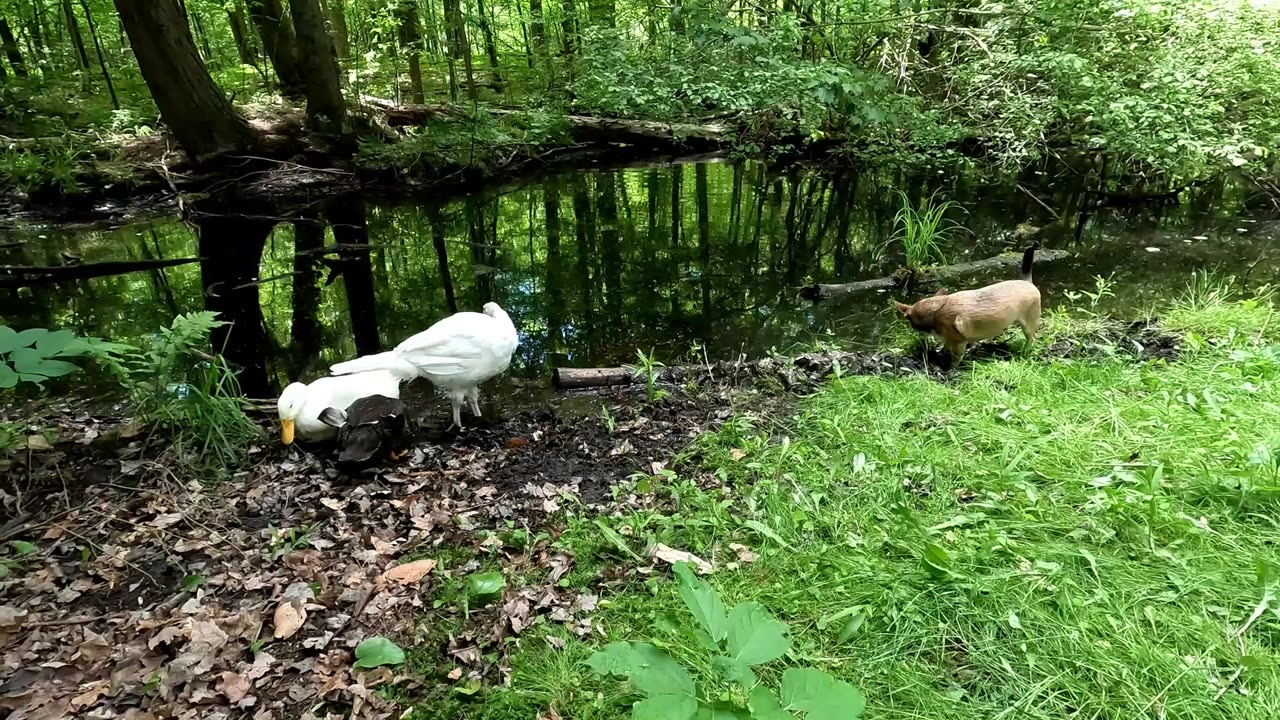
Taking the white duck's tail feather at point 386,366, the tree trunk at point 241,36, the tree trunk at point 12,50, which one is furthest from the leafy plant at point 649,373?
the tree trunk at point 12,50

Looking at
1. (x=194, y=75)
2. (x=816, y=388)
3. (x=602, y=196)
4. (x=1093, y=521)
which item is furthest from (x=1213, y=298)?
(x=194, y=75)

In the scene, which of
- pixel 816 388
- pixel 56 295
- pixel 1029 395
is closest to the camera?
pixel 1029 395

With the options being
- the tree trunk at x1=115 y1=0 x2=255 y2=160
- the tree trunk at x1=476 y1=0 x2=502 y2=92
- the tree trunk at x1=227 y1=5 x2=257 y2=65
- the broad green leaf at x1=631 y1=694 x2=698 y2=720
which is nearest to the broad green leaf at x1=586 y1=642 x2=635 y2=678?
the broad green leaf at x1=631 y1=694 x2=698 y2=720

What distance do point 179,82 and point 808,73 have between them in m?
8.79

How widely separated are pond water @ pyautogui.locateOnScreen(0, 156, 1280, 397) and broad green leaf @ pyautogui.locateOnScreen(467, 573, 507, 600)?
8.92 ft

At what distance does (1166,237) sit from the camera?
7.92 m

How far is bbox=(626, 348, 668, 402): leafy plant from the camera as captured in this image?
4.38 meters

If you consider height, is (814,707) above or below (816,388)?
above

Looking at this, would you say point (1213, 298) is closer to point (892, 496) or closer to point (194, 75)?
point (892, 496)

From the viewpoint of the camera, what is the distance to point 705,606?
1607 mm

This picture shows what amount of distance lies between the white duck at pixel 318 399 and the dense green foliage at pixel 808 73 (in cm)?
516

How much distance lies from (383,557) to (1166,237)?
920 cm

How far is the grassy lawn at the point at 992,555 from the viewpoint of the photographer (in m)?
1.96

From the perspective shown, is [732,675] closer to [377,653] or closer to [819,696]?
[819,696]
